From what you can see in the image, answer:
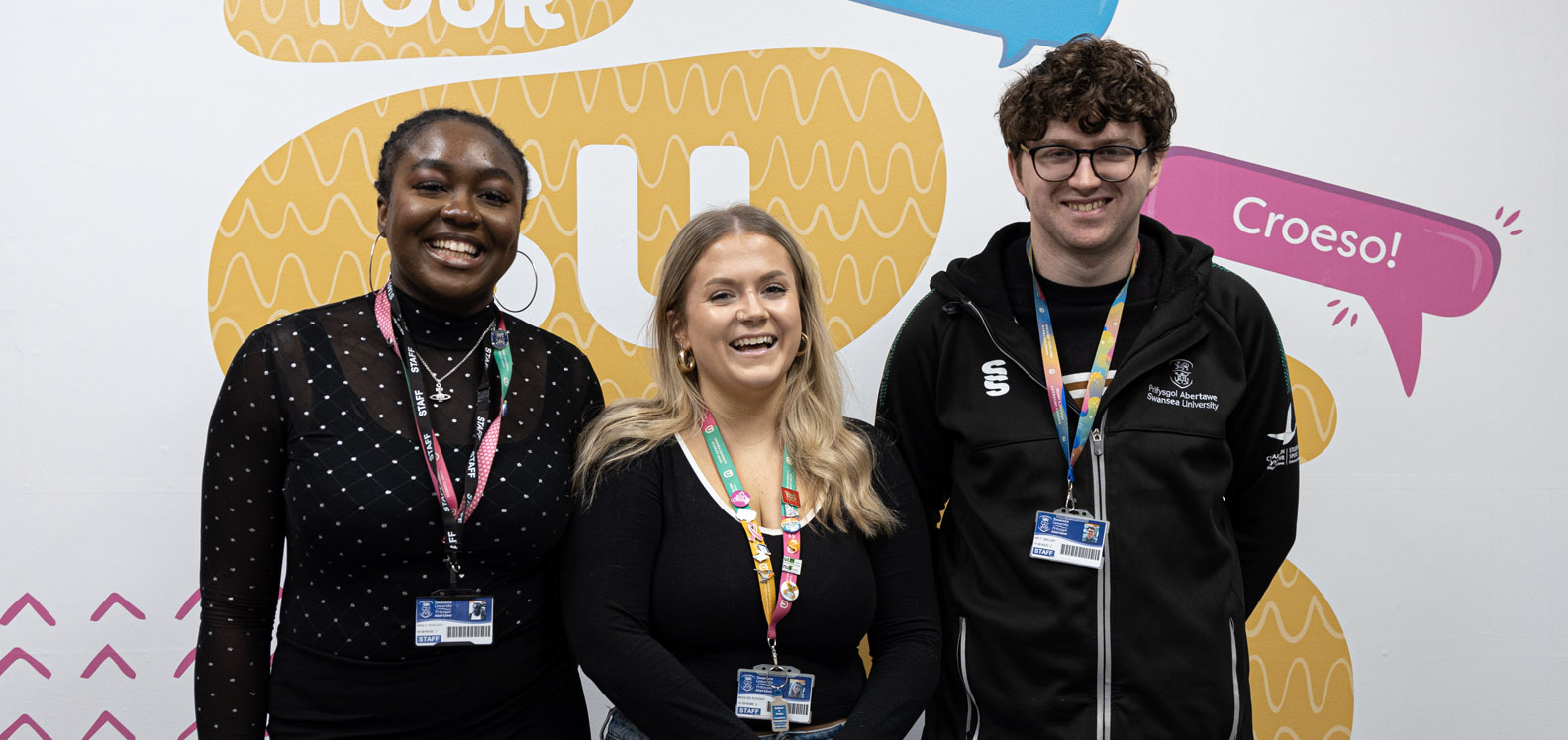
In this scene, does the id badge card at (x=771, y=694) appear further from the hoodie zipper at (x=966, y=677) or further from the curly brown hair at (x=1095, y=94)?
the curly brown hair at (x=1095, y=94)

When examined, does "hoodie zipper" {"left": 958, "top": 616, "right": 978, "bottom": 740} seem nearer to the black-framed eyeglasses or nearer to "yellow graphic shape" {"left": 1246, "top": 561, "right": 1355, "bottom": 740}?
the black-framed eyeglasses

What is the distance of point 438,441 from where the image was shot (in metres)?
1.56

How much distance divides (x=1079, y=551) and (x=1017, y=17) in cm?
140

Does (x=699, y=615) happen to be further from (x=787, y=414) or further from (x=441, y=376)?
(x=441, y=376)

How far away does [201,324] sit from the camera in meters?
2.22

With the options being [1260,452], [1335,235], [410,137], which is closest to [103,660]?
[410,137]

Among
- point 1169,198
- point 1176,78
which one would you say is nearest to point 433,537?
point 1169,198

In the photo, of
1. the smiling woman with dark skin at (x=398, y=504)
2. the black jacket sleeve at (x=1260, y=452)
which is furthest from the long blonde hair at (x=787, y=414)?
the black jacket sleeve at (x=1260, y=452)

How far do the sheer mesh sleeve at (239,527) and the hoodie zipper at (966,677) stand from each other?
1193mm

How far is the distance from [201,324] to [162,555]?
0.55 meters

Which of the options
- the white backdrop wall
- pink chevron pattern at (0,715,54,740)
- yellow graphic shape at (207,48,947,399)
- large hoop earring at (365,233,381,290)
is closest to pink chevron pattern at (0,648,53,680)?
the white backdrop wall

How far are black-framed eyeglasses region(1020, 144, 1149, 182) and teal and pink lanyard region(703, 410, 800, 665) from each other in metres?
0.71

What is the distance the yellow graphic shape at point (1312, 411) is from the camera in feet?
7.95

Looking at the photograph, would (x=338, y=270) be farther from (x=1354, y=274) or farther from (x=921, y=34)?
(x=1354, y=274)
